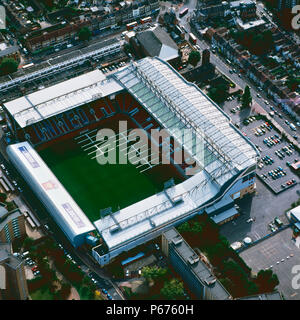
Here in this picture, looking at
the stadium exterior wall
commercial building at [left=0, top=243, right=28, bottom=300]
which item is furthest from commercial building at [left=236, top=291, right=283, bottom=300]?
commercial building at [left=0, top=243, right=28, bottom=300]

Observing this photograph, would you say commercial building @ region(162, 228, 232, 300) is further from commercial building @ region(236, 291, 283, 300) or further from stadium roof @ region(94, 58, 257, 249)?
stadium roof @ region(94, 58, 257, 249)

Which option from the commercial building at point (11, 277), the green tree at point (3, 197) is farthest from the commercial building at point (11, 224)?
the commercial building at point (11, 277)

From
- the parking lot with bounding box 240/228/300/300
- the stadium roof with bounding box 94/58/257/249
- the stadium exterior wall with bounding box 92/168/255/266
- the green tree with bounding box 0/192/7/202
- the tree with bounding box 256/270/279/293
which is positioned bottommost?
the tree with bounding box 256/270/279/293

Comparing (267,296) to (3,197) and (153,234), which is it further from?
(3,197)

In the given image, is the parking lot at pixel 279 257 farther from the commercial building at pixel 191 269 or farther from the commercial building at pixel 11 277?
the commercial building at pixel 11 277

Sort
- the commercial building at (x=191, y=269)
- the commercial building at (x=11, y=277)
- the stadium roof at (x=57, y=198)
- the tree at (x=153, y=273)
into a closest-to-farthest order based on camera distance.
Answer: the commercial building at (x=11, y=277), the commercial building at (x=191, y=269), the tree at (x=153, y=273), the stadium roof at (x=57, y=198)
